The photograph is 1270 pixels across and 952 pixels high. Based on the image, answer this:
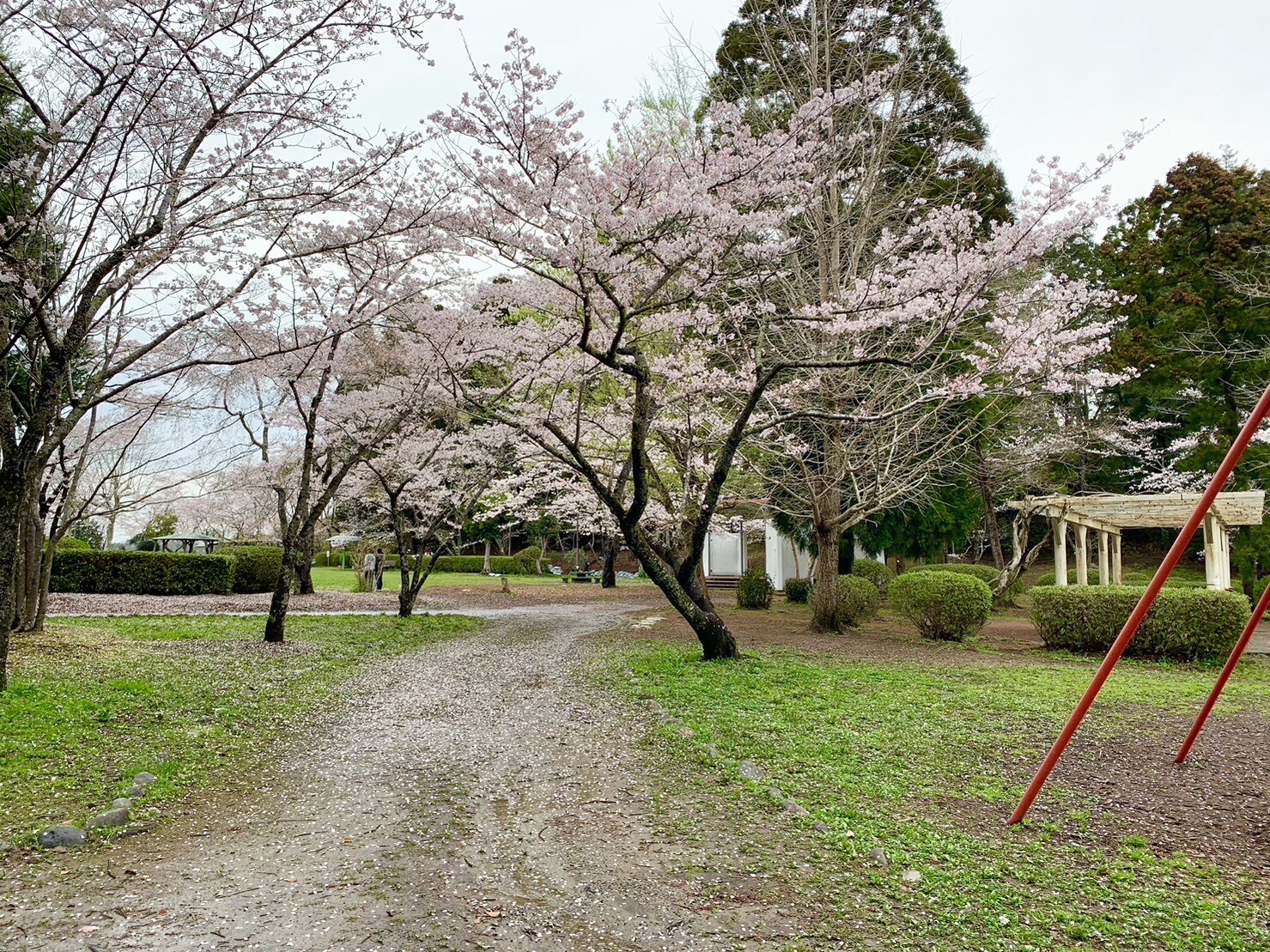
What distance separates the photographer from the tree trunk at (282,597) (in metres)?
8.78

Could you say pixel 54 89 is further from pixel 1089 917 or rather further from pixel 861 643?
pixel 861 643

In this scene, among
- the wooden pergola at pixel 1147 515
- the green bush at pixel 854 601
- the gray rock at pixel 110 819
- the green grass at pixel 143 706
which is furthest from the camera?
the green bush at pixel 854 601

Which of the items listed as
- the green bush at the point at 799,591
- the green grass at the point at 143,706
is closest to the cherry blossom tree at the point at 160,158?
the green grass at the point at 143,706

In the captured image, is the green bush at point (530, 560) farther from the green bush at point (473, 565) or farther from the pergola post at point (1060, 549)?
the pergola post at point (1060, 549)

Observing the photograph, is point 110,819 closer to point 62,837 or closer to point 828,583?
point 62,837

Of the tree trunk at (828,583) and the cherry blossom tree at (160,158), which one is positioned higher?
the cherry blossom tree at (160,158)

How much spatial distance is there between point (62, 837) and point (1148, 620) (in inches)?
427

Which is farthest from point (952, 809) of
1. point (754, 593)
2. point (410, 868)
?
point (754, 593)

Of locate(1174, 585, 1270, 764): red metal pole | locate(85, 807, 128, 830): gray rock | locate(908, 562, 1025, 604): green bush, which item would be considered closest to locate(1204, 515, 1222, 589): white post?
locate(908, 562, 1025, 604): green bush

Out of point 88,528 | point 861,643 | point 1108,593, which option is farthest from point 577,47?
point 88,528

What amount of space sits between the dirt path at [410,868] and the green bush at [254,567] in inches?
542

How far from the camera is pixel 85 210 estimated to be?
6129 mm

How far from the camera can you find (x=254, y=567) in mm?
16984

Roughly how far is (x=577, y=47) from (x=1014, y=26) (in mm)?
4300
